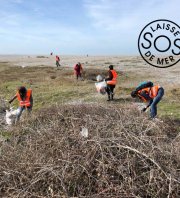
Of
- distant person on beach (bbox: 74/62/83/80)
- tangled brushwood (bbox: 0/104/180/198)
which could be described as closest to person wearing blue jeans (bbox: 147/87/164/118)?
tangled brushwood (bbox: 0/104/180/198)

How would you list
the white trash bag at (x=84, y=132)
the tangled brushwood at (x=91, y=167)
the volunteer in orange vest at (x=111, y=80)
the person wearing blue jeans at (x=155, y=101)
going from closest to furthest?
1. the tangled brushwood at (x=91, y=167)
2. the white trash bag at (x=84, y=132)
3. the person wearing blue jeans at (x=155, y=101)
4. the volunteer in orange vest at (x=111, y=80)

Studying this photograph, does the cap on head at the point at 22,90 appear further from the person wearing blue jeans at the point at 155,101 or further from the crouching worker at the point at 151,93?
the person wearing blue jeans at the point at 155,101

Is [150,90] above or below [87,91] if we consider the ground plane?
above

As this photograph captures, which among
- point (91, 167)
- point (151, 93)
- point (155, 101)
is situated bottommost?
point (91, 167)

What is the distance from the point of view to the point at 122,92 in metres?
14.0

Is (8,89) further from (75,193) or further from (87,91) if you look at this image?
(75,193)

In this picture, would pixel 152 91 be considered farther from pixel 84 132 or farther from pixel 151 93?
pixel 84 132

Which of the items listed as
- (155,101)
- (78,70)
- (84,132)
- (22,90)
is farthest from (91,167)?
(78,70)

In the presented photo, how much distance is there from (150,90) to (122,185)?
4.56 meters

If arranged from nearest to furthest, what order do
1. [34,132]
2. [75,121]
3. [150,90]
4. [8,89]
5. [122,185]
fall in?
[122,185] < [34,132] < [75,121] < [150,90] < [8,89]

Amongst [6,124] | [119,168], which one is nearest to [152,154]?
[119,168]

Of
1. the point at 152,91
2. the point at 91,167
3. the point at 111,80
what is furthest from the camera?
the point at 111,80

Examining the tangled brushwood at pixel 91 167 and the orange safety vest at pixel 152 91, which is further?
the orange safety vest at pixel 152 91

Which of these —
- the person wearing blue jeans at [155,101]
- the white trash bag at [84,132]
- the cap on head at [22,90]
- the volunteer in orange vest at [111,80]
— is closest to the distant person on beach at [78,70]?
the volunteer in orange vest at [111,80]
